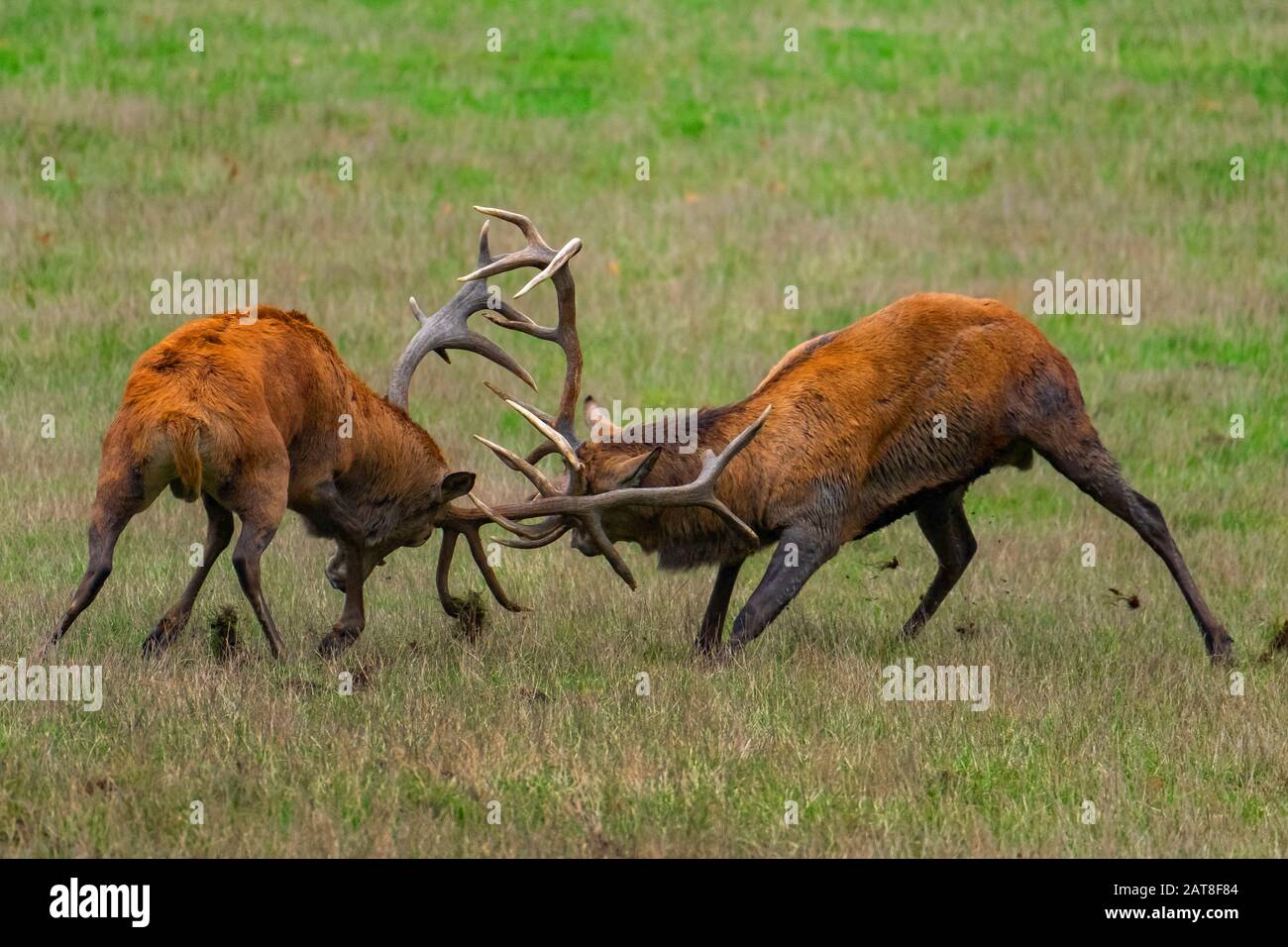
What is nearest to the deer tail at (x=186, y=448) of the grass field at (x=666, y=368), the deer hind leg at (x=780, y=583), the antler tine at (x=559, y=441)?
the grass field at (x=666, y=368)

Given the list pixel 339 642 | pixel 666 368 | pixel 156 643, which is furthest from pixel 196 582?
pixel 666 368

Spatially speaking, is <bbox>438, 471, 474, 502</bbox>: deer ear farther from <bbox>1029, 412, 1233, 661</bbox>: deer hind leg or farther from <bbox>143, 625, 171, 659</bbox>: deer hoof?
<bbox>1029, 412, 1233, 661</bbox>: deer hind leg

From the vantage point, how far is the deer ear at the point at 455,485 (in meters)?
8.12

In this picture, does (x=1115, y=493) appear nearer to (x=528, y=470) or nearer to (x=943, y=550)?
(x=943, y=550)

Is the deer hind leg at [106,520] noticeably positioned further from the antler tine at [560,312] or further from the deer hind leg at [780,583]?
the deer hind leg at [780,583]

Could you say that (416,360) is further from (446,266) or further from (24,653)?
(446,266)

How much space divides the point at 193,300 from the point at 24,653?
25.2 ft

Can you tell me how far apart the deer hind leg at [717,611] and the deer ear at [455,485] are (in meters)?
1.36

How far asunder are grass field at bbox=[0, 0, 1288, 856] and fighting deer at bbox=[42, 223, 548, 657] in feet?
1.60

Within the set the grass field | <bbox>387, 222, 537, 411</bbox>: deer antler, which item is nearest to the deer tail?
the grass field

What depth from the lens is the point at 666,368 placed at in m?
14.6

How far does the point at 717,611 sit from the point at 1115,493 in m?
2.03

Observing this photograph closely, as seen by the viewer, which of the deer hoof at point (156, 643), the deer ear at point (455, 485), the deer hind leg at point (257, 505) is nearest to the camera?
the deer hind leg at point (257, 505)

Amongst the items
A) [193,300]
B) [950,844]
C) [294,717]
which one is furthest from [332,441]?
[193,300]
